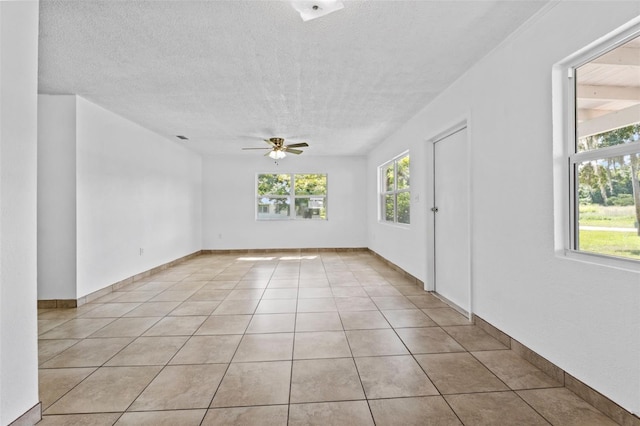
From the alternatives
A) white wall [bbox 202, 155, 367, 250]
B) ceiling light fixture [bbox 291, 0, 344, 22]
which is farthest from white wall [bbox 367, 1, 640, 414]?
white wall [bbox 202, 155, 367, 250]

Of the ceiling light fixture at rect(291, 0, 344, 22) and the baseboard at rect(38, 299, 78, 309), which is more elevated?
the ceiling light fixture at rect(291, 0, 344, 22)

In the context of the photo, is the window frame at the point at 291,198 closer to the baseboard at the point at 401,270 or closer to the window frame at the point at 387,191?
the window frame at the point at 387,191

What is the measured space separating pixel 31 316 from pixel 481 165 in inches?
133

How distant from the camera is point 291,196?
819cm

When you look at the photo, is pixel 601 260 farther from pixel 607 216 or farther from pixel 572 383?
pixel 572 383

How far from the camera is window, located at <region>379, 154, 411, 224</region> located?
210 inches

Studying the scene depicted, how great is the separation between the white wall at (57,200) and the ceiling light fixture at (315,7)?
3.16 m

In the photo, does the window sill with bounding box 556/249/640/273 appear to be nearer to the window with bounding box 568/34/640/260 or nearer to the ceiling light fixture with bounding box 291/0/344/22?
the window with bounding box 568/34/640/260

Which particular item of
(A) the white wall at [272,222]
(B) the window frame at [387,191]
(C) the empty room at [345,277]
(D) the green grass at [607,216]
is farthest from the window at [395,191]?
(D) the green grass at [607,216]

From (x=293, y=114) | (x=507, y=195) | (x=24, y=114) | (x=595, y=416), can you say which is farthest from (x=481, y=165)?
(x=24, y=114)

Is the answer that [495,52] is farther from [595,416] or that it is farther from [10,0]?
[10,0]

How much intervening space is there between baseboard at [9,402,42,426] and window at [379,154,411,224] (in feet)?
15.0

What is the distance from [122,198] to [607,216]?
5278 mm

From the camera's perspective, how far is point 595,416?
171 cm
